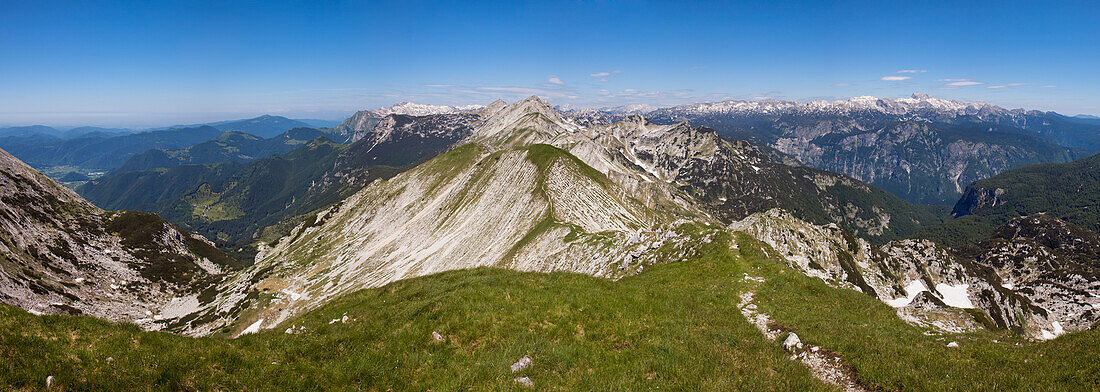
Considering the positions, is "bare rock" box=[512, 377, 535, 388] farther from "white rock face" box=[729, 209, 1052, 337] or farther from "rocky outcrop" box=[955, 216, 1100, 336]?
"rocky outcrop" box=[955, 216, 1100, 336]

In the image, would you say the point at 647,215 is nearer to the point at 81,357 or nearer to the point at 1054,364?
the point at 1054,364

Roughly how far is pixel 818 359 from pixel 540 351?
11885mm

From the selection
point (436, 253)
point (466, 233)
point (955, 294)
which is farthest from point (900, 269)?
point (436, 253)

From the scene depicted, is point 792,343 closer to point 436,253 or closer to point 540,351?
point 540,351

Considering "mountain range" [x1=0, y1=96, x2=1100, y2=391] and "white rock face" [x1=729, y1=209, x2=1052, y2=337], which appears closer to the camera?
"mountain range" [x1=0, y1=96, x2=1100, y2=391]

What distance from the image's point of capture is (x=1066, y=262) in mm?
172125

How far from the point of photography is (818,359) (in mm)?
16750

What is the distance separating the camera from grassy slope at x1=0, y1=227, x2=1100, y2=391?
486 inches

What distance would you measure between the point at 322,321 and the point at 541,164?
10567 cm

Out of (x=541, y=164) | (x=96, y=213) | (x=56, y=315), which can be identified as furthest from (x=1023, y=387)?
(x=96, y=213)

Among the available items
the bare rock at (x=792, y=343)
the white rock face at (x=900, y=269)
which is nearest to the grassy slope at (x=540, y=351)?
the bare rock at (x=792, y=343)

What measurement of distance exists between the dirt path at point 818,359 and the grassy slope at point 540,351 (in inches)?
18.9

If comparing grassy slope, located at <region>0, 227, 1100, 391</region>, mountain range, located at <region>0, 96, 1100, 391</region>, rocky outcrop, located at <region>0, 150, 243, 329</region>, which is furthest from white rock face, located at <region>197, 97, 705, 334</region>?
grassy slope, located at <region>0, 227, 1100, 391</region>

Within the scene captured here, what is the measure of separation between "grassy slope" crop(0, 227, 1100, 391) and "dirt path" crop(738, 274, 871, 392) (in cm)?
48
